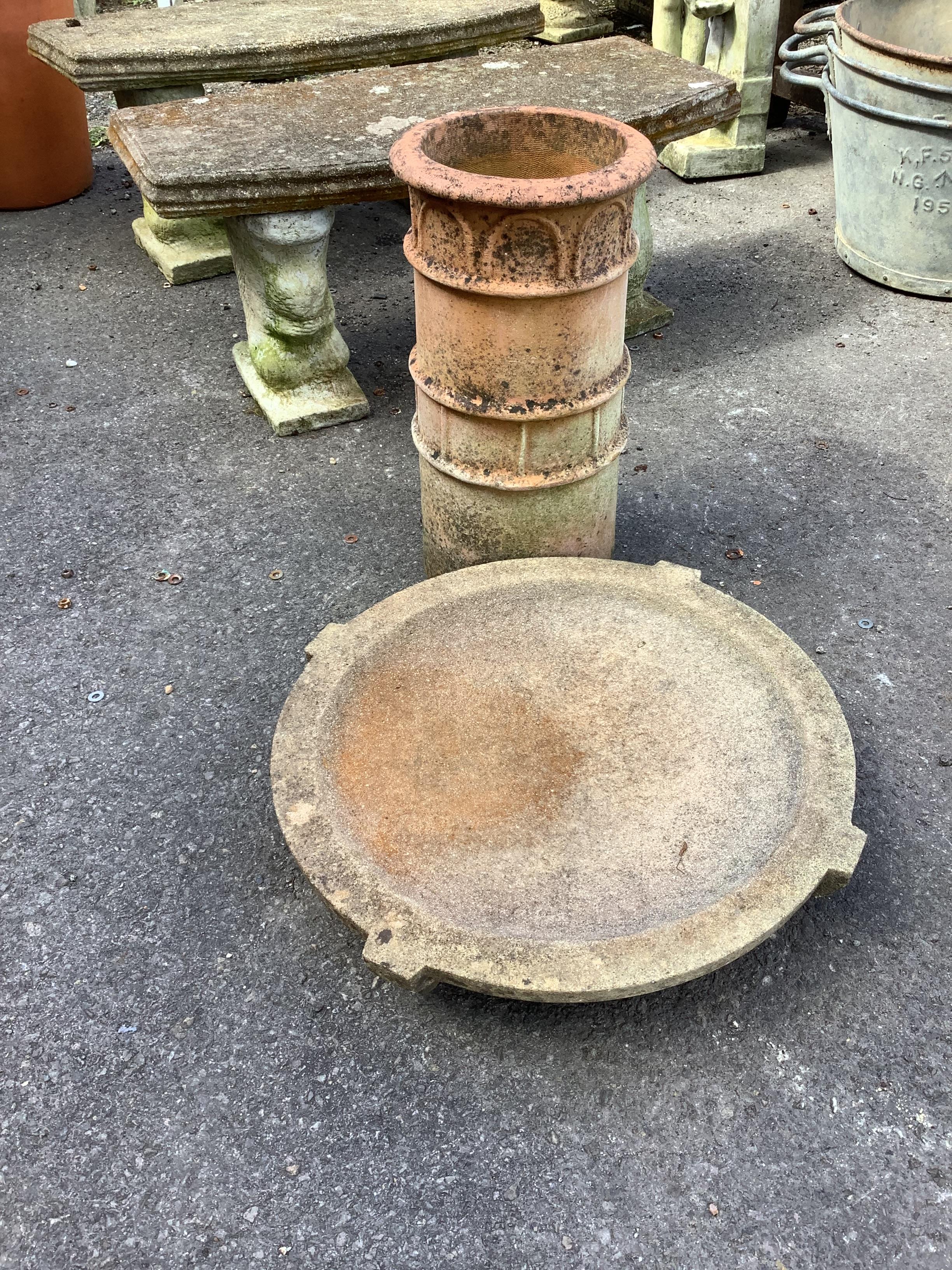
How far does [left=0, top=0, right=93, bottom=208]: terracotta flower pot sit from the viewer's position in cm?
506

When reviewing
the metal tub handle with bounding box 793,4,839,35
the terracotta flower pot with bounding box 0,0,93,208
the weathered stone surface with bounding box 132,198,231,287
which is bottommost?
the weathered stone surface with bounding box 132,198,231,287

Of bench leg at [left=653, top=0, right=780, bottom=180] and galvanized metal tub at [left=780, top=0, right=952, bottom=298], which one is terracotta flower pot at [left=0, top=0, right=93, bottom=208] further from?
galvanized metal tub at [left=780, top=0, right=952, bottom=298]

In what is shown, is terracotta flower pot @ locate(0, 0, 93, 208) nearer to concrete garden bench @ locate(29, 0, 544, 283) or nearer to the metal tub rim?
concrete garden bench @ locate(29, 0, 544, 283)

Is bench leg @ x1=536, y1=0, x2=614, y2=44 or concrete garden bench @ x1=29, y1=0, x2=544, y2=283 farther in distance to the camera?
bench leg @ x1=536, y1=0, x2=614, y2=44

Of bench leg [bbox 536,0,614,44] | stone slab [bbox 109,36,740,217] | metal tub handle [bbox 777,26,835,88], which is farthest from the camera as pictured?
bench leg [bbox 536,0,614,44]

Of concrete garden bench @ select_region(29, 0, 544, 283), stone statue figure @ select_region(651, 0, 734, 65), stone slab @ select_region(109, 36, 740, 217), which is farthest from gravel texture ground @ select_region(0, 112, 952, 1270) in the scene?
stone statue figure @ select_region(651, 0, 734, 65)

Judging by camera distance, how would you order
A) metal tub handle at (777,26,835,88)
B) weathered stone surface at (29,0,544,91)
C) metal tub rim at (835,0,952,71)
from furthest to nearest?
metal tub handle at (777,26,835,88) < weathered stone surface at (29,0,544,91) < metal tub rim at (835,0,952,71)

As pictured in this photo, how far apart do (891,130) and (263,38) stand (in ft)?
8.38

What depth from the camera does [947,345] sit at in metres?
4.23

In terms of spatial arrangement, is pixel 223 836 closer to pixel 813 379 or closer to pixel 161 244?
pixel 813 379

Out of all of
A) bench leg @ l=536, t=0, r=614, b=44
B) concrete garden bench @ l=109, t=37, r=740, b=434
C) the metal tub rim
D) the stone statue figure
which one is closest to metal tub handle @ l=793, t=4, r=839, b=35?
the metal tub rim

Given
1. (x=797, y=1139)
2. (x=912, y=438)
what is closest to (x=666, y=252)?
(x=912, y=438)

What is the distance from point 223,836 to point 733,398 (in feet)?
8.23

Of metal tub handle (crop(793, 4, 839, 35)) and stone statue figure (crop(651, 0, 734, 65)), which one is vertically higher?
metal tub handle (crop(793, 4, 839, 35))
